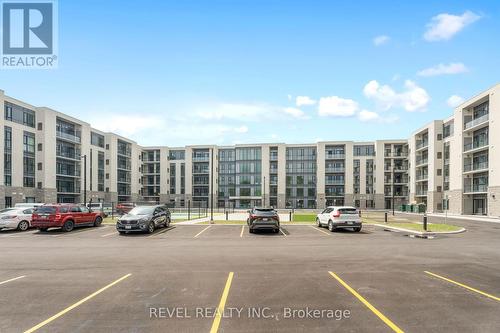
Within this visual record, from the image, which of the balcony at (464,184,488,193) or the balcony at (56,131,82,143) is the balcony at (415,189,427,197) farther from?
the balcony at (56,131,82,143)

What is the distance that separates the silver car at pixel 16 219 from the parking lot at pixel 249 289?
9.62m

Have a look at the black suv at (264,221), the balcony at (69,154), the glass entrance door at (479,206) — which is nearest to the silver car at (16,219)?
the black suv at (264,221)

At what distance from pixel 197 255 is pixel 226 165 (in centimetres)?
7262

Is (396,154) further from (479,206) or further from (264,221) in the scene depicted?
(264,221)

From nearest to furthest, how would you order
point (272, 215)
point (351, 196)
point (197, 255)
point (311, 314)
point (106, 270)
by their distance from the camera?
point (311, 314)
point (106, 270)
point (197, 255)
point (272, 215)
point (351, 196)

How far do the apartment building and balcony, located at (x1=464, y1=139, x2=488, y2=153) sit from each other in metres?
0.19

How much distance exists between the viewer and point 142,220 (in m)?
20.2

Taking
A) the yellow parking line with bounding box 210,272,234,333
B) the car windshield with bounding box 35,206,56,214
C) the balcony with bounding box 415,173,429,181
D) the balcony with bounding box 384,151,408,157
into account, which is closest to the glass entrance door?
the balcony with bounding box 415,173,429,181

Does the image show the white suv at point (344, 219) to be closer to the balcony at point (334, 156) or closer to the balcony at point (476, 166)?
the balcony at point (476, 166)

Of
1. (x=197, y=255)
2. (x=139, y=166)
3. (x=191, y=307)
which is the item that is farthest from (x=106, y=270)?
(x=139, y=166)

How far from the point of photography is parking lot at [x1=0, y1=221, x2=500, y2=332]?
5795 millimetres

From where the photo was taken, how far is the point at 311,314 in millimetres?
6195

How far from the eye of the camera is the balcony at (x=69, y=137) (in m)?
58.3

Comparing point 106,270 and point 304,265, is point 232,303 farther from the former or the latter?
point 106,270
